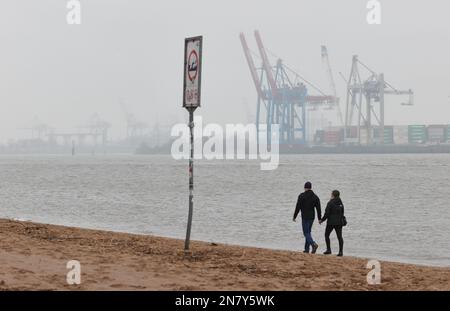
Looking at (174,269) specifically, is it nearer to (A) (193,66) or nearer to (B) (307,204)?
(A) (193,66)

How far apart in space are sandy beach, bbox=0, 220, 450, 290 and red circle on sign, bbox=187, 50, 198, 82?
2.95 metres

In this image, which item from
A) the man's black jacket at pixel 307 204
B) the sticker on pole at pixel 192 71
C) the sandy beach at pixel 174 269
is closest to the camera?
the sandy beach at pixel 174 269

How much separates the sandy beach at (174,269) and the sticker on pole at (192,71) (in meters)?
2.58

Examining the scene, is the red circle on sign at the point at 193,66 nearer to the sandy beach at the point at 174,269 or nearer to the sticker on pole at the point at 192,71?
the sticker on pole at the point at 192,71

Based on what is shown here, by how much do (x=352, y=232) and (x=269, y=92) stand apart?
151 m

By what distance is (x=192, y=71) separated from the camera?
1083 centimetres

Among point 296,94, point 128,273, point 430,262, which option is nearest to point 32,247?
point 128,273

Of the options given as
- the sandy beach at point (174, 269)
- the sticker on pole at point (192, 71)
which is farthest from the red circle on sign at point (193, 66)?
the sandy beach at point (174, 269)

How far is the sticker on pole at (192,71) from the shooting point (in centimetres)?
1072

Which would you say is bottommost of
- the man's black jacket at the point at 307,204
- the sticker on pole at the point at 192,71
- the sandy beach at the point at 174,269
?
the sandy beach at the point at 174,269

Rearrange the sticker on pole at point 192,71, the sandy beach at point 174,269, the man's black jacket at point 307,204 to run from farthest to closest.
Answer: the man's black jacket at point 307,204 → the sticker on pole at point 192,71 → the sandy beach at point 174,269

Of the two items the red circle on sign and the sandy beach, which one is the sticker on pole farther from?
the sandy beach
